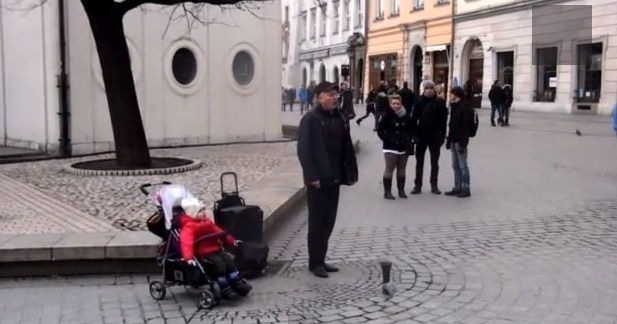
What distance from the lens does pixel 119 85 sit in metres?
Result: 12.8

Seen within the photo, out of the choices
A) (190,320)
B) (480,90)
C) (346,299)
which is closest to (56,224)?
(190,320)

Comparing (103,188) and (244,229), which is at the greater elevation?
(244,229)

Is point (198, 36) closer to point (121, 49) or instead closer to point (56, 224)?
point (121, 49)

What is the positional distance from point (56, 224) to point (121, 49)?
5500 mm

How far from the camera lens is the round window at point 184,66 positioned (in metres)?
17.7

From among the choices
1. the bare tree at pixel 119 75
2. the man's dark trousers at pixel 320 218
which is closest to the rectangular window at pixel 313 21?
the bare tree at pixel 119 75

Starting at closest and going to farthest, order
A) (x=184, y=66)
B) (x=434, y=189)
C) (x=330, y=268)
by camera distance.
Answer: (x=330, y=268), (x=434, y=189), (x=184, y=66)

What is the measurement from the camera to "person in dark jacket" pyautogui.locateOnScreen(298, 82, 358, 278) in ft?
21.1

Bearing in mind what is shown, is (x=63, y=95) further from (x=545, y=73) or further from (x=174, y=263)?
(x=545, y=73)

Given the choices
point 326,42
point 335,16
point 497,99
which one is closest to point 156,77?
point 497,99

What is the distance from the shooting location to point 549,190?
37.5ft

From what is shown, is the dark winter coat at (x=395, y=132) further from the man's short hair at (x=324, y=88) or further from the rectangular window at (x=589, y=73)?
the rectangular window at (x=589, y=73)

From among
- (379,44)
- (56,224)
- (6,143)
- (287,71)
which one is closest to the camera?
(56,224)

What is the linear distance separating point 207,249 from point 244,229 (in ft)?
2.70
